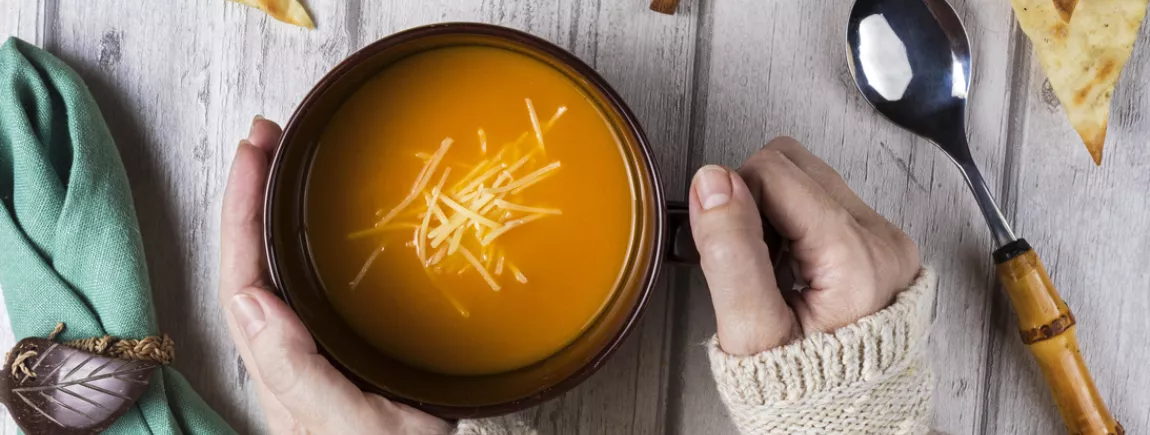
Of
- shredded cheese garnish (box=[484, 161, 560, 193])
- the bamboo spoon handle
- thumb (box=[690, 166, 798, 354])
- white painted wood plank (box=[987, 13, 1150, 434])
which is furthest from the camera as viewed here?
white painted wood plank (box=[987, 13, 1150, 434])

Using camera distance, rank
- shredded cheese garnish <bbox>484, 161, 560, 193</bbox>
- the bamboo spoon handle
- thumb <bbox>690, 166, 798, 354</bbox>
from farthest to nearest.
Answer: the bamboo spoon handle
shredded cheese garnish <bbox>484, 161, 560, 193</bbox>
thumb <bbox>690, 166, 798, 354</bbox>

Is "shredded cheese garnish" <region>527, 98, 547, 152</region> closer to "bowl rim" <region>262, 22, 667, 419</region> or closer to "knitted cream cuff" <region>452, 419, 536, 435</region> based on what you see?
"bowl rim" <region>262, 22, 667, 419</region>

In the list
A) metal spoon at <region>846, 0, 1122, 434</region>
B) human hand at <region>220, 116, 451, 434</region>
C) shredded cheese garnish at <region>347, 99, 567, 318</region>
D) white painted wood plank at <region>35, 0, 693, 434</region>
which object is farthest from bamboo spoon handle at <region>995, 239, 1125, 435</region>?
human hand at <region>220, 116, 451, 434</region>

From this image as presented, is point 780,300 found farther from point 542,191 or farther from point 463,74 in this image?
point 463,74

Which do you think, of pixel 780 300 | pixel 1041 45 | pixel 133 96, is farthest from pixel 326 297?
pixel 1041 45

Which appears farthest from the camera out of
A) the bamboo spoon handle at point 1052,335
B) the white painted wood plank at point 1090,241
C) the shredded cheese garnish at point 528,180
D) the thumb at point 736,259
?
the white painted wood plank at point 1090,241

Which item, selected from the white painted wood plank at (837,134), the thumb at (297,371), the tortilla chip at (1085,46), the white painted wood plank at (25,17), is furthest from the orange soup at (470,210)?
the tortilla chip at (1085,46)

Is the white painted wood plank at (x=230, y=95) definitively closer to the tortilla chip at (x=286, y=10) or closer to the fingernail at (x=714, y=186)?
the tortilla chip at (x=286, y=10)

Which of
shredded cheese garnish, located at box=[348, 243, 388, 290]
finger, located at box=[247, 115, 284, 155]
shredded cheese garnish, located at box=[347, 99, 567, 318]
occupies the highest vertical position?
finger, located at box=[247, 115, 284, 155]
